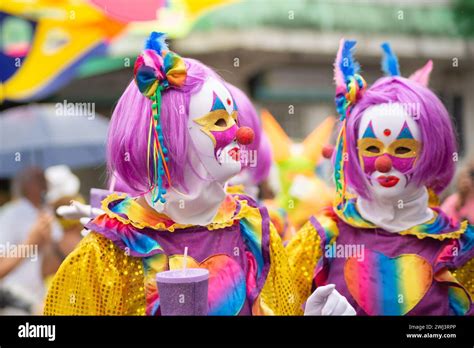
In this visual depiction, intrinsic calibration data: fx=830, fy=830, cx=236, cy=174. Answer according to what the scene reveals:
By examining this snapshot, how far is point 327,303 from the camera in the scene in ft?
6.22

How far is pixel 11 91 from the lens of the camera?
13.8 ft

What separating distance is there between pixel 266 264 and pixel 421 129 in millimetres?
551

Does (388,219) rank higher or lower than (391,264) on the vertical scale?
higher

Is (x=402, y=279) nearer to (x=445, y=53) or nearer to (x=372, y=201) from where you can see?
(x=372, y=201)

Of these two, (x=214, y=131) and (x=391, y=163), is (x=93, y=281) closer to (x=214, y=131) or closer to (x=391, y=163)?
(x=214, y=131)

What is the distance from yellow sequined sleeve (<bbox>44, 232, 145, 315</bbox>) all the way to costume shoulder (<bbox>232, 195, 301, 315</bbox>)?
12.2 inches

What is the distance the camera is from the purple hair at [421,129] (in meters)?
2.20

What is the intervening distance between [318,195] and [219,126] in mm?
1443

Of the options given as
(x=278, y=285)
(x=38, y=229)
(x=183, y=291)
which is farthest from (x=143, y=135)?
(x=38, y=229)

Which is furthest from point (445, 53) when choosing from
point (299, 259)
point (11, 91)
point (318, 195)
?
point (11, 91)

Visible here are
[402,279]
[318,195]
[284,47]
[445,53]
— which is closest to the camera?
[402,279]

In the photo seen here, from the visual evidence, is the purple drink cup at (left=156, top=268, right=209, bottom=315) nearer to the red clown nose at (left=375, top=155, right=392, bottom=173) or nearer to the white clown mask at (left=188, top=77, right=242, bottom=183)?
the white clown mask at (left=188, top=77, right=242, bottom=183)

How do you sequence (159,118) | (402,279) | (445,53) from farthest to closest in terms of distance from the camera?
(445,53) < (402,279) < (159,118)

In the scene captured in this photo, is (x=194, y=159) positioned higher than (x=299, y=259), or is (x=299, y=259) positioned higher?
(x=194, y=159)
